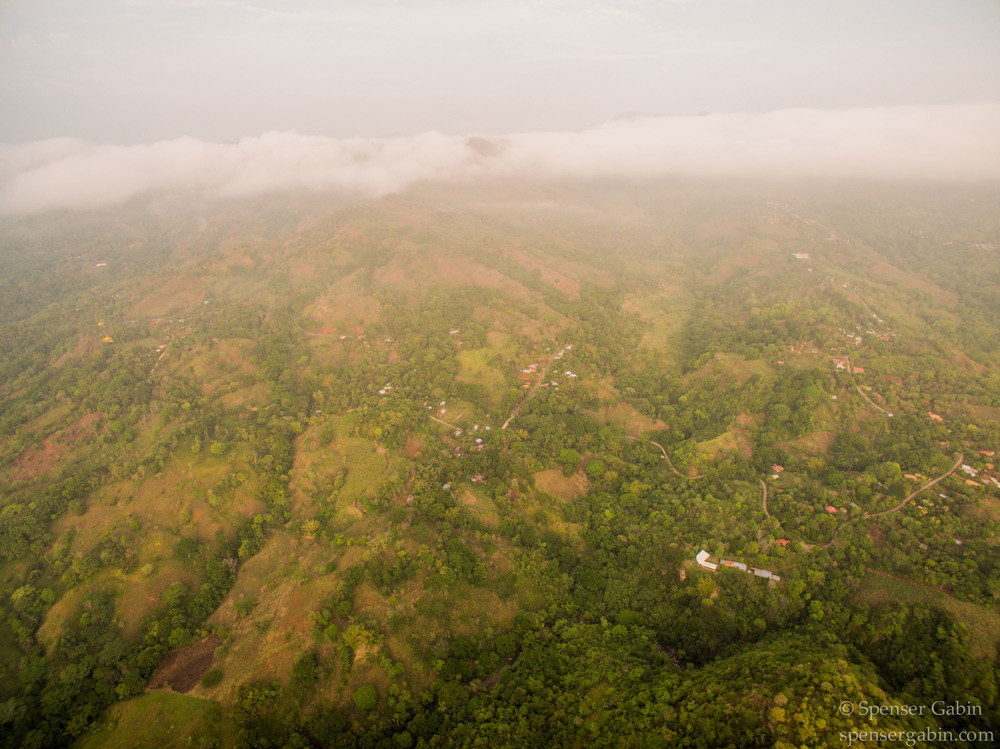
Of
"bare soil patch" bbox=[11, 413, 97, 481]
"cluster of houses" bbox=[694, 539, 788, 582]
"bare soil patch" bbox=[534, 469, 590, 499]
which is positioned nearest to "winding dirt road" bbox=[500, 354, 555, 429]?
"bare soil patch" bbox=[534, 469, 590, 499]

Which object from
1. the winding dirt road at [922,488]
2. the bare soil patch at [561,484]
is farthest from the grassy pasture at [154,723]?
the winding dirt road at [922,488]

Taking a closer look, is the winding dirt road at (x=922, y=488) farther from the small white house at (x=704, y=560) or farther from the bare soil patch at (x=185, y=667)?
the bare soil patch at (x=185, y=667)

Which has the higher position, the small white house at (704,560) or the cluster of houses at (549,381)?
the cluster of houses at (549,381)

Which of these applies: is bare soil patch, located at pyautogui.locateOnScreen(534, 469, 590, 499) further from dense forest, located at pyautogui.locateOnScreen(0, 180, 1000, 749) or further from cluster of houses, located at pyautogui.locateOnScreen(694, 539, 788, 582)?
cluster of houses, located at pyautogui.locateOnScreen(694, 539, 788, 582)

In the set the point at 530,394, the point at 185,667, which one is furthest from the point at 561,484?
the point at 185,667

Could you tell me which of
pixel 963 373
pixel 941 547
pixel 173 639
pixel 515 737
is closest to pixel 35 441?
pixel 173 639

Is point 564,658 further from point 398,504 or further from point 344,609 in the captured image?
point 398,504
